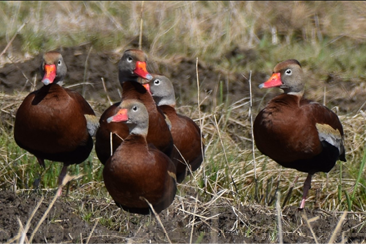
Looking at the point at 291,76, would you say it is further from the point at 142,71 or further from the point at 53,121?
the point at 53,121

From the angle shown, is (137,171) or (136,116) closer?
(137,171)

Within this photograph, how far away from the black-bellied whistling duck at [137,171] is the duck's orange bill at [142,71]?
2.33 ft

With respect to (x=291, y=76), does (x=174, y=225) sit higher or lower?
lower

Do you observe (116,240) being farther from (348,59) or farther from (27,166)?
(348,59)

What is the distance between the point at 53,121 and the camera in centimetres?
516

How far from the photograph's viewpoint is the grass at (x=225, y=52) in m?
5.70

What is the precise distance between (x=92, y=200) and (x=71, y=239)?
3.73 feet

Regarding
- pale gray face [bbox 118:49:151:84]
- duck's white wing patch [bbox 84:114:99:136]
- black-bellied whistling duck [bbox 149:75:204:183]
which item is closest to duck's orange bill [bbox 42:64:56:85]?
duck's white wing patch [bbox 84:114:99:136]

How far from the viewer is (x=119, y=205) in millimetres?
4684

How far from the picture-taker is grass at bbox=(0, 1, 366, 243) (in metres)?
5.70

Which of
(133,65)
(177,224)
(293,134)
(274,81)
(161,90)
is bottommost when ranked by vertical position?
(161,90)

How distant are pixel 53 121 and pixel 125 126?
1.79ft

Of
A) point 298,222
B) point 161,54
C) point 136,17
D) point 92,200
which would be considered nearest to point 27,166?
point 92,200

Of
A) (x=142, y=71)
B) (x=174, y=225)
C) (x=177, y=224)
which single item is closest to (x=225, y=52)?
(x=142, y=71)
